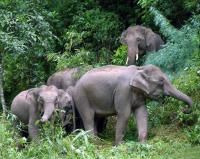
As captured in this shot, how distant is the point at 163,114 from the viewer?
12.0 m

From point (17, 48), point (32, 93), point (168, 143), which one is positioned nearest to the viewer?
point (168, 143)

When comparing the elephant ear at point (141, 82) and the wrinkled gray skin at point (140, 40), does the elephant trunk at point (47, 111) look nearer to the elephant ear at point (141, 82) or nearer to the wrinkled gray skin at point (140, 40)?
the elephant ear at point (141, 82)

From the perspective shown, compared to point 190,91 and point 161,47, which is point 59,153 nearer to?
point 190,91

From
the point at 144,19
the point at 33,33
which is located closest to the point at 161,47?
the point at 144,19

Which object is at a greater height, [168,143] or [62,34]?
[62,34]

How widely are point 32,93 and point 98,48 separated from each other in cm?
413

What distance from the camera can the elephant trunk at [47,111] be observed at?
34.5ft

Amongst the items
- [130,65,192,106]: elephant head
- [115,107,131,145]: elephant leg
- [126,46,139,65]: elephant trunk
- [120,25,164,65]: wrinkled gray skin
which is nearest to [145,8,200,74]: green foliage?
[126,46,139,65]: elephant trunk

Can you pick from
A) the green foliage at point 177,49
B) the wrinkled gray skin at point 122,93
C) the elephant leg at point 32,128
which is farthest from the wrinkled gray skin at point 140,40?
the elephant leg at point 32,128

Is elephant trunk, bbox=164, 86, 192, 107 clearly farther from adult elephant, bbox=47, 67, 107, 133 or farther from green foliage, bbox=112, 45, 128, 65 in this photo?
green foliage, bbox=112, 45, 128, 65

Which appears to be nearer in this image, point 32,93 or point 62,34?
point 32,93

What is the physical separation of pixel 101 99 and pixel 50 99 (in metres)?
0.81

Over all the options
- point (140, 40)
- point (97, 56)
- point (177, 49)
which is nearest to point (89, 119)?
point (177, 49)

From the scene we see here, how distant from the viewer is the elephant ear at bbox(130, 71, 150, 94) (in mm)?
11070
